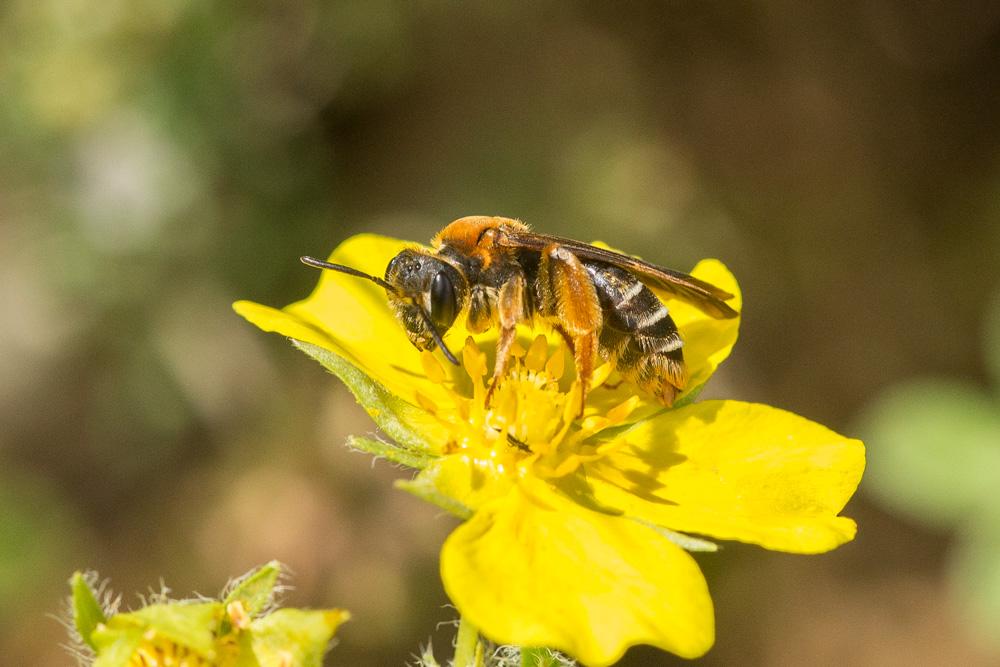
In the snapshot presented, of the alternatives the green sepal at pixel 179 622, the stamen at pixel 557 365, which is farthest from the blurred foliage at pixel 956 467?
the green sepal at pixel 179 622

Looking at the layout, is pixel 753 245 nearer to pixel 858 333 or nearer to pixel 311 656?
pixel 858 333

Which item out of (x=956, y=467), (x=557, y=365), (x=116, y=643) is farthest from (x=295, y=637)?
(x=956, y=467)

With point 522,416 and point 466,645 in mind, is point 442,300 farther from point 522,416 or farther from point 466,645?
point 466,645

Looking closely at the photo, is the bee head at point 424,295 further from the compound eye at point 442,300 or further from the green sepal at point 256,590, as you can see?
the green sepal at point 256,590

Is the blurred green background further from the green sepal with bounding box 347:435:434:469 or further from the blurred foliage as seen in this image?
the green sepal with bounding box 347:435:434:469

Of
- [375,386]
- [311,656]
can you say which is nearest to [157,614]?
[311,656]

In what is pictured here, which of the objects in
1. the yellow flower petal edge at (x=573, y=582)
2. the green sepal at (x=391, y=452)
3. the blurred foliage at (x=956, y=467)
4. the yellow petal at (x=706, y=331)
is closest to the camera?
the yellow flower petal edge at (x=573, y=582)

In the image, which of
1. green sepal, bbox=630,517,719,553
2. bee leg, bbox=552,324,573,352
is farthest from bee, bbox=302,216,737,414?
green sepal, bbox=630,517,719,553

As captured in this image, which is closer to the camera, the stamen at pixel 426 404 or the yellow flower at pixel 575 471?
the yellow flower at pixel 575 471
